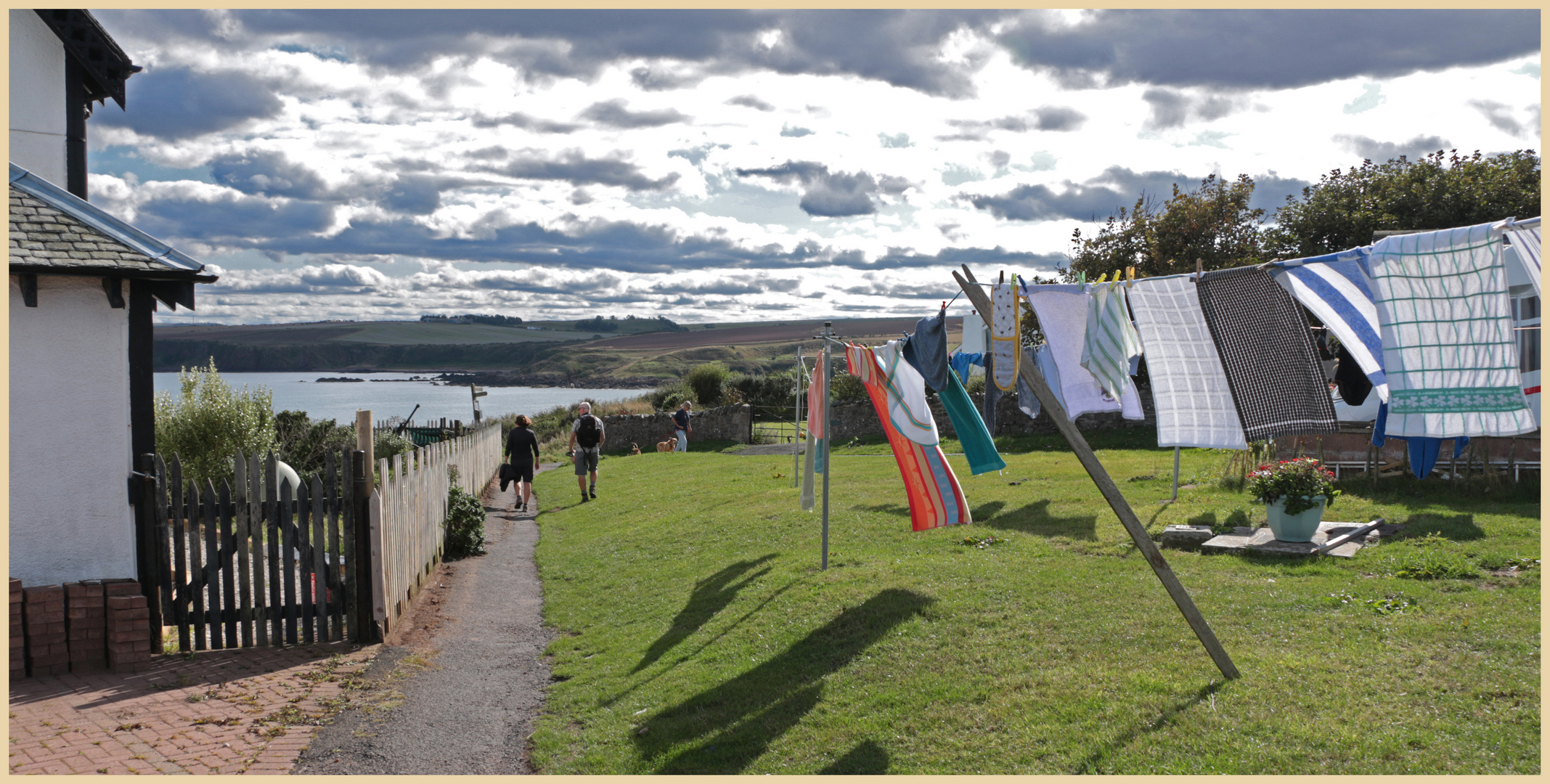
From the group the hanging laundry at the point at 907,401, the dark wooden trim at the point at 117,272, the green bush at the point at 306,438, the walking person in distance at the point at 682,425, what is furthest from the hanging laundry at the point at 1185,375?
the walking person in distance at the point at 682,425

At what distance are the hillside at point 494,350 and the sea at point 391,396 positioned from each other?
4.94m

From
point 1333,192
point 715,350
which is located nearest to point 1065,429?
point 1333,192

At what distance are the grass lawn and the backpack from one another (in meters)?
5.32

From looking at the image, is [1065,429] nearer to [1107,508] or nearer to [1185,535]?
[1185,535]

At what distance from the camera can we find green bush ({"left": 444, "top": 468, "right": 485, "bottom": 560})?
11773mm

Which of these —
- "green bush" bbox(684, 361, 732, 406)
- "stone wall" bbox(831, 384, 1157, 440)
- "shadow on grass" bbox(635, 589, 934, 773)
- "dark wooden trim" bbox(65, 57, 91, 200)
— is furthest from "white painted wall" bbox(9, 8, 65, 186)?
"green bush" bbox(684, 361, 732, 406)

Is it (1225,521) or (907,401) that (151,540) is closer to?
(907,401)

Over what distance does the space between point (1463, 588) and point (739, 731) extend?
18.0ft

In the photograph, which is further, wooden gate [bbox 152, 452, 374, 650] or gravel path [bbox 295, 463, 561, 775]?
wooden gate [bbox 152, 452, 374, 650]

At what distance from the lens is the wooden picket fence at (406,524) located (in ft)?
25.3

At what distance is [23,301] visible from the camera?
6551 millimetres

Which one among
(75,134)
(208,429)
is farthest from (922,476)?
(208,429)

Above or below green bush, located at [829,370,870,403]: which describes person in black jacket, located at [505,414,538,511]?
below

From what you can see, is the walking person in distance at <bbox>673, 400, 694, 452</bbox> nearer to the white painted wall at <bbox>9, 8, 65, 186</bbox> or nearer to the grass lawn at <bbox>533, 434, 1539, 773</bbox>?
the grass lawn at <bbox>533, 434, 1539, 773</bbox>
